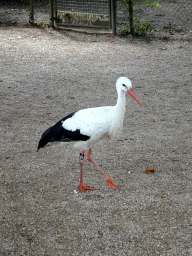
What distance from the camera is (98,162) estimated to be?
3.93 metres

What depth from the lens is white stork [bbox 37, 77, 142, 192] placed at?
322cm

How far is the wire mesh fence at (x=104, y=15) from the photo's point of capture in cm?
888

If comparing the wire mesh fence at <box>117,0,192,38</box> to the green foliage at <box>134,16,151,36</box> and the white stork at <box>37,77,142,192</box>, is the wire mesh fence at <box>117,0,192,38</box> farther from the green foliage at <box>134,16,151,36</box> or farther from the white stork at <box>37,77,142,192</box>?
the white stork at <box>37,77,142,192</box>

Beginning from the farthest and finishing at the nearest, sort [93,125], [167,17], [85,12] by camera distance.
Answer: [167,17] < [85,12] < [93,125]

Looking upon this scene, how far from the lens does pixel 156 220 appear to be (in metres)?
2.95

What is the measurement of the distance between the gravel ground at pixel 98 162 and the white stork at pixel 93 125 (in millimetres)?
351

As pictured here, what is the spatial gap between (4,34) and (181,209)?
7.41 m

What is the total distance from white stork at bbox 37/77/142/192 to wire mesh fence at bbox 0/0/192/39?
6.02 meters

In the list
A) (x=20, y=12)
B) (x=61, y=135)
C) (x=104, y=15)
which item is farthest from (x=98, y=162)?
(x=20, y=12)

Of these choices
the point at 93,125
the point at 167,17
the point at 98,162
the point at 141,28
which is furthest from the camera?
the point at 167,17

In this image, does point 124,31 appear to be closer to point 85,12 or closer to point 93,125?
point 85,12

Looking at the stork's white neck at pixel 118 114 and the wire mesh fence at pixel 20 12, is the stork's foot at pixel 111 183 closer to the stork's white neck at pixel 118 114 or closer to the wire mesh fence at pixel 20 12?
the stork's white neck at pixel 118 114

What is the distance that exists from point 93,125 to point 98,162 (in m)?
0.84

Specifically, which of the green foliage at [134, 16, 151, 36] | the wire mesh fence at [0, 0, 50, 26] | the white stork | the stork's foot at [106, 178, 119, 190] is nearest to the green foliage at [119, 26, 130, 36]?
the green foliage at [134, 16, 151, 36]
